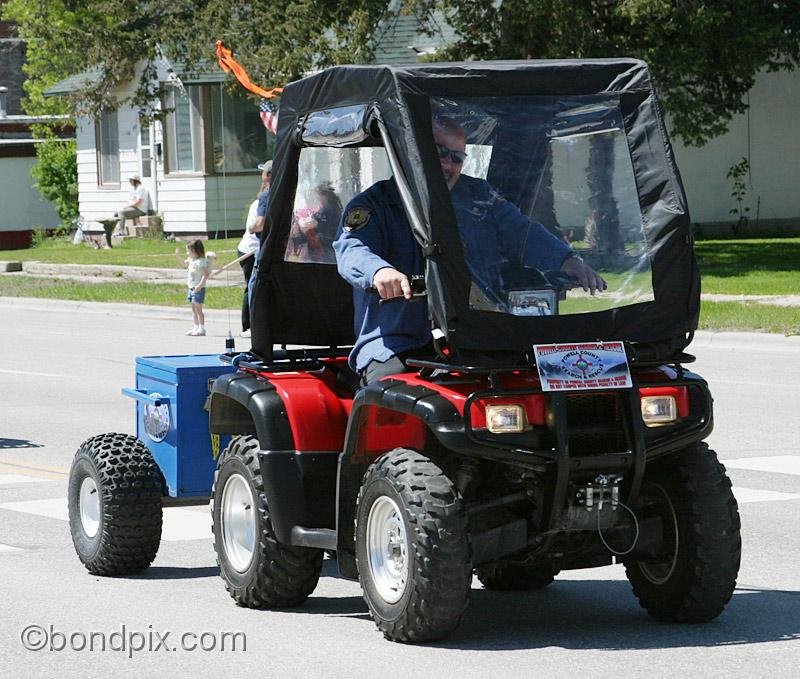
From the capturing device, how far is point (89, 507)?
7.79 metres

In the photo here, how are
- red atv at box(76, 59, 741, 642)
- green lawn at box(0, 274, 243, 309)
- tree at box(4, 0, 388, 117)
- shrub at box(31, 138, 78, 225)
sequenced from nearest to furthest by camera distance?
red atv at box(76, 59, 741, 642)
green lawn at box(0, 274, 243, 309)
tree at box(4, 0, 388, 117)
shrub at box(31, 138, 78, 225)

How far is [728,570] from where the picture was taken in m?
6.18

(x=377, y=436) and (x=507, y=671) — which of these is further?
(x=377, y=436)

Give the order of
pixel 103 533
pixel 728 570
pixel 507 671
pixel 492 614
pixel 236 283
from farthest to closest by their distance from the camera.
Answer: pixel 236 283 < pixel 103 533 < pixel 492 614 < pixel 728 570 < pixel 507 671

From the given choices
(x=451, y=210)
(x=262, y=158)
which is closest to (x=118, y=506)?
(x=451, y=210)

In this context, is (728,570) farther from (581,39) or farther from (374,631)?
(581,39)

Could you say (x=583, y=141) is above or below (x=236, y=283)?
above

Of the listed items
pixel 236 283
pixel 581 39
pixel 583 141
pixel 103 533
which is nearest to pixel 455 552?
pixel 583 141

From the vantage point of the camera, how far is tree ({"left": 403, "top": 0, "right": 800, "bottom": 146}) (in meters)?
26.1

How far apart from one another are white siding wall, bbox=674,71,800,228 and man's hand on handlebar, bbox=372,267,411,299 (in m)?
33.0

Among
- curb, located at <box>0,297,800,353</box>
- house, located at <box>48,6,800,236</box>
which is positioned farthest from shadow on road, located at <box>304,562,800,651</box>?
house, located at <box>48,6,800,236</box>

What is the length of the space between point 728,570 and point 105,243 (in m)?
36.0

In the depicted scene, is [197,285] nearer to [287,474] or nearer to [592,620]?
[287,474]

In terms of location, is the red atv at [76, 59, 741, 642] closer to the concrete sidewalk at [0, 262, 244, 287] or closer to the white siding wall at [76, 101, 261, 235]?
the concrete sidewalk at [0, 262, 244, 287]
